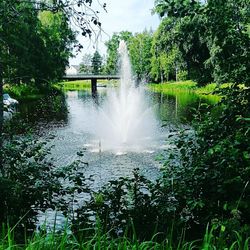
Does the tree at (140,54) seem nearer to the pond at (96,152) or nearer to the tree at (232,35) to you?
the pond at (96,152)

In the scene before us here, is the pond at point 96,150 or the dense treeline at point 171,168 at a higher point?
the dense treeline at point 171,168

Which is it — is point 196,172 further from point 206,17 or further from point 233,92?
point 206,17

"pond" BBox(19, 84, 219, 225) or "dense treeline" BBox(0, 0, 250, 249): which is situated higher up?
"dense treeline" BBox(0, 0, 250, 249)

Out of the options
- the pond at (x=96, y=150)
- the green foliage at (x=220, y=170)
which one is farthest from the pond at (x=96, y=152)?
the green foliage at (x=220, y=170)

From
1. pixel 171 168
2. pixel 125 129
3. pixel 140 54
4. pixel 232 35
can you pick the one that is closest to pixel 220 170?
pixel 171 168

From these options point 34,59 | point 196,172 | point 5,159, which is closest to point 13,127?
point 5,159

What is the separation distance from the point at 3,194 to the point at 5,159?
1.95ft

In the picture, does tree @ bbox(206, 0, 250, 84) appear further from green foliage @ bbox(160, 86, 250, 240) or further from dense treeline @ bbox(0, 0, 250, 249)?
green foliage @ bbox(160, 86, 250, 240)

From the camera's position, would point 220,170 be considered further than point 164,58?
No

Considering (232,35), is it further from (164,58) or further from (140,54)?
(140,54)

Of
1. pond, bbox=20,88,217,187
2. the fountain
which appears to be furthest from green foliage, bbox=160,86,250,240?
the fountain

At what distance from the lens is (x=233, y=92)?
477 cm

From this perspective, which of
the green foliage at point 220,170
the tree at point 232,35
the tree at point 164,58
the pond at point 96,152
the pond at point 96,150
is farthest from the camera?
the tree at point 164,58

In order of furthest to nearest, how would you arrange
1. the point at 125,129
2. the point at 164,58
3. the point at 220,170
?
the point at 164,58 < the point at 125,129 < the point at 220,170
